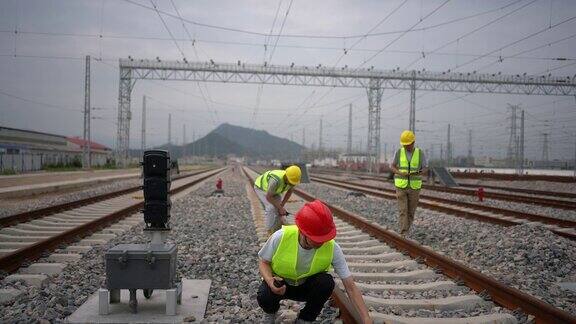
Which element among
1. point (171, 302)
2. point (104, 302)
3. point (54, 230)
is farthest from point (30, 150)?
point (171, 302)

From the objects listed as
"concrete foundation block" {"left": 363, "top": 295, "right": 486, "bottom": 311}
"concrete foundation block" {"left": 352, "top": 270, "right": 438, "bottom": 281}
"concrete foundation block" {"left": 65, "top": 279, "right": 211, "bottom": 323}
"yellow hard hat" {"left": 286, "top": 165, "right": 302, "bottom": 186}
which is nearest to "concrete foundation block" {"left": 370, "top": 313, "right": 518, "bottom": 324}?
"concrete foundation block" {"left": 363, "top": 295, "right": 486, "bottom": 311}

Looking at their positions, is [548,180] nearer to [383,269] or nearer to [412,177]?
[412,177]

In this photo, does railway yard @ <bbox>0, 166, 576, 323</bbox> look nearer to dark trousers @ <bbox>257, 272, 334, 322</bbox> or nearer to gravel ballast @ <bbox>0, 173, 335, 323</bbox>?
gravel ballast @ <bbox>0, 173, 335, 323</bbox>

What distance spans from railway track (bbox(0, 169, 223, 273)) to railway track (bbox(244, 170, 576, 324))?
4477 mm

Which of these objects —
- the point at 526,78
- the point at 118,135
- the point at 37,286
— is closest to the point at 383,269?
the point at 37,286

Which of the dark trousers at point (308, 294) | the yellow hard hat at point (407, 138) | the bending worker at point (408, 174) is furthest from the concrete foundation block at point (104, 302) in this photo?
the yellow hard hat at point (407, 138)

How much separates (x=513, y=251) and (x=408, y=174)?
235 centimetres

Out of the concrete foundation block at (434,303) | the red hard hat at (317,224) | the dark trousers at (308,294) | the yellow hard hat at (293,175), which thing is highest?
the yellow hard hat at (293,175)

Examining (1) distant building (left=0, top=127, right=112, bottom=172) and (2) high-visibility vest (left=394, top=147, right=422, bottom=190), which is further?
(1) distant building (left=0, top=127, right=112, bottom=172)

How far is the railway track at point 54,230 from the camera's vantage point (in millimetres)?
7988

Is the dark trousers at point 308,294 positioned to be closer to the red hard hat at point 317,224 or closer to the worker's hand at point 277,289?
the worker's hand at point 277,289

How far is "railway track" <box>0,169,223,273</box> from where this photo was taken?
7988 mm

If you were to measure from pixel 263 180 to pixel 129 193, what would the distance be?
17026mm

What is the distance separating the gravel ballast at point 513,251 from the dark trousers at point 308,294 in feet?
8.96
